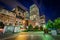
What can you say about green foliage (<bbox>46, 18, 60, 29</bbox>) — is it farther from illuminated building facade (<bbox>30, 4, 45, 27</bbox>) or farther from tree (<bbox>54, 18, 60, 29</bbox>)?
illuminated building facade (<bbox>30, 4, 45, 27</bbox>)

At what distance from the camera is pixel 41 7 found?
31.4 feet

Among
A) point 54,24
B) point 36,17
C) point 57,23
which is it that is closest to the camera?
point 57,23

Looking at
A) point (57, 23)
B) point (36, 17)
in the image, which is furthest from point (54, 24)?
point (36, 17)

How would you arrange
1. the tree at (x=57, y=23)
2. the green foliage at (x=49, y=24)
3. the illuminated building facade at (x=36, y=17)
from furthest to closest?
1. the illuminated building facade at (x=36, y=17)
2. the green foliage at (x=49, y=24)
3. the tree at (x=57, y=23)

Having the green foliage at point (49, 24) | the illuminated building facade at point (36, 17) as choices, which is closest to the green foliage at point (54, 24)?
the green foliage at point (49, 24)

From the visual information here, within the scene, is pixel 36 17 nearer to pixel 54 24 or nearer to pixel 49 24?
pixel 49 24

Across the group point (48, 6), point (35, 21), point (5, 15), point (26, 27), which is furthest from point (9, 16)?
point (48, 6)

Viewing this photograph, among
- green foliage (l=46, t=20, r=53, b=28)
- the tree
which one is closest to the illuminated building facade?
green foliage (l=46, t=20, r=53, b=28)

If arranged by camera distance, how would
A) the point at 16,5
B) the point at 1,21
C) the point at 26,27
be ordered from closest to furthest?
the point at 1,21 → the point at 16,5 → the point at 26,27

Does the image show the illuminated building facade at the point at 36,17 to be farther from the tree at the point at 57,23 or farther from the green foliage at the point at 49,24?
the tree at the point at 57,23

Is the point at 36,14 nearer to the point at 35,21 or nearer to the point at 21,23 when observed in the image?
the point at 35,21

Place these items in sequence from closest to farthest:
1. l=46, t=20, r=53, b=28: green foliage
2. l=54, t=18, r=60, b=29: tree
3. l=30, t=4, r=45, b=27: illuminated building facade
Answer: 1. l=54, t=18, r=60, b=29: tree
2. l=46, t=20, r=53, b=28: green foliage
3. l=30, t=4, r=45, b=27: illuminated building facade

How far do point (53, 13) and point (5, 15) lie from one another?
3.60 meters

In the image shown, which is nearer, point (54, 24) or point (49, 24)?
point (54, 24)
